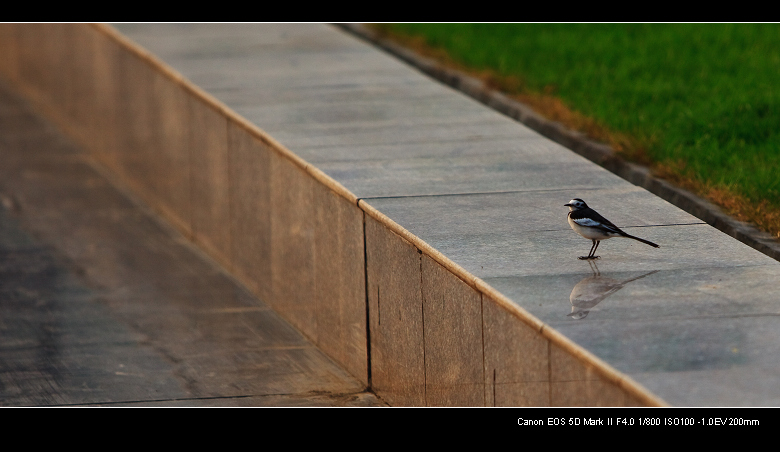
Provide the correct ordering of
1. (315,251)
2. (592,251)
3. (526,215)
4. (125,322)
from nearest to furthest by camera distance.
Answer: (592,251), (526,215), (315,251), (125,322)

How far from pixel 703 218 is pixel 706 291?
7.18 feet

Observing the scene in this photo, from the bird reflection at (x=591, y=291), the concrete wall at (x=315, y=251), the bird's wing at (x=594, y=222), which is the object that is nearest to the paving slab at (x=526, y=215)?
the bird reflection at (x=591, y=291)

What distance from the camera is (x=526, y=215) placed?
7.62 metres

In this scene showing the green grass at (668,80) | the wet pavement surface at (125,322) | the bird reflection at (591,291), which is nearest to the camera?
the bird reflection at (591,291)

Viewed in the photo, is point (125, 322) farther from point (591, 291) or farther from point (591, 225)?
point (591, 291)

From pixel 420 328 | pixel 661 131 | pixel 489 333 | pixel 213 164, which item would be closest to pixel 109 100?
pixel 213 164

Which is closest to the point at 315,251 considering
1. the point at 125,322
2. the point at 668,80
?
the point at 125,322

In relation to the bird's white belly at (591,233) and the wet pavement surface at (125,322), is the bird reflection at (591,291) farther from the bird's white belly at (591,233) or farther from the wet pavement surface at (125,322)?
the wet pavement surface at (125,322)

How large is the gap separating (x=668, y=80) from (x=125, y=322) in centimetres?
599

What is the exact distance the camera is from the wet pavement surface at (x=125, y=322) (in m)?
7.73

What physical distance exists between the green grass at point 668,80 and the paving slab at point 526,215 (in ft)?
2.74

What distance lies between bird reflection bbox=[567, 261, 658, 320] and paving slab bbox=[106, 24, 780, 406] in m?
0.01

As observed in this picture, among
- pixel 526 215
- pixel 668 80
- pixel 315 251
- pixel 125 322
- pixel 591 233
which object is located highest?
pixel 591 233

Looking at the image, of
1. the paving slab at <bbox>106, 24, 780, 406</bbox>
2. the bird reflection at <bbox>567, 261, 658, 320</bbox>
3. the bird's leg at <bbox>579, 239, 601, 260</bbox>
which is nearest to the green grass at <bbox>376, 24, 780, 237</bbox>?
the paving slab at <bbox>106, 24, 780, 406</bbox>
